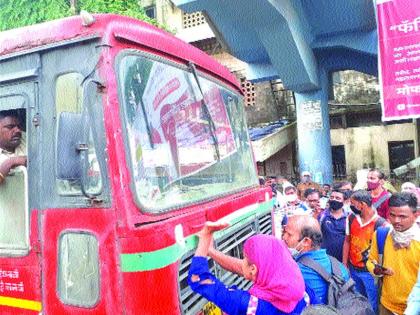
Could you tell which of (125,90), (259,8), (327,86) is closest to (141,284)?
(125,90)

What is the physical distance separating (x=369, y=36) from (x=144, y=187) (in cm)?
785

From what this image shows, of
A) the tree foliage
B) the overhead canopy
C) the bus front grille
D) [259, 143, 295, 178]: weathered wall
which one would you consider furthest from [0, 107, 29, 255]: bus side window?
[259, 143, 295, 178]: weathered wall

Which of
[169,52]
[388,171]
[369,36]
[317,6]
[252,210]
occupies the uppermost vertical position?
[317,6]

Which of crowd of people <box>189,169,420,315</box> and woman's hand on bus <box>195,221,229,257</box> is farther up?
woman's hand on bus <box>195,221,229,257</box>

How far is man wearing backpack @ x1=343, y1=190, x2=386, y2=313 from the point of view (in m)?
4.12

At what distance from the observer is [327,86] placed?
1012 cm

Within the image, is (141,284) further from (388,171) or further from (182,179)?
(388,171)

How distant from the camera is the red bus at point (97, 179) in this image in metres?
1.90

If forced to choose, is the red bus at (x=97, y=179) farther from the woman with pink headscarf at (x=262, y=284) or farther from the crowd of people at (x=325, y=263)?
the crowd of people at (x=325, y=263)

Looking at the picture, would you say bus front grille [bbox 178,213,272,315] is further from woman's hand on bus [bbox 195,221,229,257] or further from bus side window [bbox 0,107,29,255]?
bus side window [bbox 0,107,29,255]

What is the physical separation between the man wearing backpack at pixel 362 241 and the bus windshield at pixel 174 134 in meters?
1.55

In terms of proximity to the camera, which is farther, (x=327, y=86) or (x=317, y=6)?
(x=327, y=86)

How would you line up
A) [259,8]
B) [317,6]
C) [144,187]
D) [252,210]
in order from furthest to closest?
[317,6], [259,8], [252,210], [144,187]

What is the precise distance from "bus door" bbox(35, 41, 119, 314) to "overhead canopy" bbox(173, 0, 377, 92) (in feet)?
18.2
